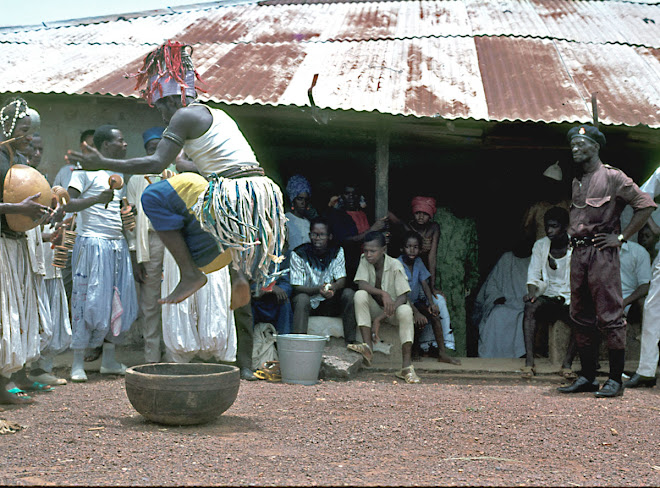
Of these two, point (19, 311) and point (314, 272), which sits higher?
point (19, 311)

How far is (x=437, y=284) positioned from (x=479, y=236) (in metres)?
1.67

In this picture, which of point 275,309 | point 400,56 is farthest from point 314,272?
point 400,56

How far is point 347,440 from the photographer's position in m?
4.23

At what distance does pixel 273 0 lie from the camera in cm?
1224

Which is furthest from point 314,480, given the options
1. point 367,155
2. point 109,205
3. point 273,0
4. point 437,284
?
point 273,0

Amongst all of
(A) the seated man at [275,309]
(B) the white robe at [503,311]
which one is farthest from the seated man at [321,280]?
(B) the white robe at [503,311]

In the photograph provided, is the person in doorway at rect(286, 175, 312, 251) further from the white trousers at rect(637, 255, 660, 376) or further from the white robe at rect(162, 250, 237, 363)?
the white trousers at rect(637, 255, 660, 376)

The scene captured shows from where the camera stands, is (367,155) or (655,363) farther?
(367,155)

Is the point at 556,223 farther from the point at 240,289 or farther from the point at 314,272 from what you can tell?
the point at 240,289

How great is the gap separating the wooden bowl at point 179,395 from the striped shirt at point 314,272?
302 centimetres

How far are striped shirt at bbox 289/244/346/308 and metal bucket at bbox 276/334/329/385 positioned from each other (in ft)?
3.11

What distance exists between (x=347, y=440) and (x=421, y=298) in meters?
3.67

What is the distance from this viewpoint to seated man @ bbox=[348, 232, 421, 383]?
23.2ft

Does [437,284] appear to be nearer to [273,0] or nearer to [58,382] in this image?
[58,382]
